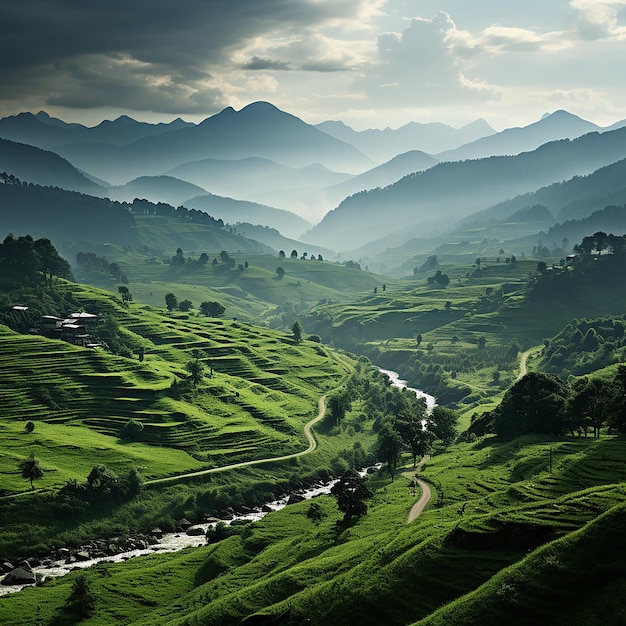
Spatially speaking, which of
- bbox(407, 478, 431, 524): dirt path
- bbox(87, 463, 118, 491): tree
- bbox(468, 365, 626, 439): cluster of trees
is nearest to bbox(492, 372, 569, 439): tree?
bbox(468, 365, 626, 439): cluster of trees

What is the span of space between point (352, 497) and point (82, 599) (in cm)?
3761

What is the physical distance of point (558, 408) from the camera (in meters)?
120

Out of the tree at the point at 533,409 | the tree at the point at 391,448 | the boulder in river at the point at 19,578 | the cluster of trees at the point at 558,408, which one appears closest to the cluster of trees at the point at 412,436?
the tree at the point at 391,448

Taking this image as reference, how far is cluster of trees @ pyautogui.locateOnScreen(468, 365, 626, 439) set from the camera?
109938mm

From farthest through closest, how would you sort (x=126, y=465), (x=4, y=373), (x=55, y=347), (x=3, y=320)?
1. (x=3, y=320)
2. (x=55, y=347)
3. (x=4, y=373)
4. (x=126, y=465)

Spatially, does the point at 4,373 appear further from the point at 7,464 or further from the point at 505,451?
the point at 505,451

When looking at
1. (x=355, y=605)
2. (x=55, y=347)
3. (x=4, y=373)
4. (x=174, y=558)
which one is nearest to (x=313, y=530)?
(x=174, y=558)

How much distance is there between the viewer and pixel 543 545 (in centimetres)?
5756

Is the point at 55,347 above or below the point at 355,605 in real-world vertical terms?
above

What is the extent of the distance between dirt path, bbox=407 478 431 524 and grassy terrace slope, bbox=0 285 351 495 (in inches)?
1841

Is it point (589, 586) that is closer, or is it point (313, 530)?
point (589, 586)

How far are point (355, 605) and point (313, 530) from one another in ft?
128

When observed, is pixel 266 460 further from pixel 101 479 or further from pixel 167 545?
pixel 101 479

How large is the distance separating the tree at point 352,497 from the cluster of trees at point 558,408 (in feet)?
121
